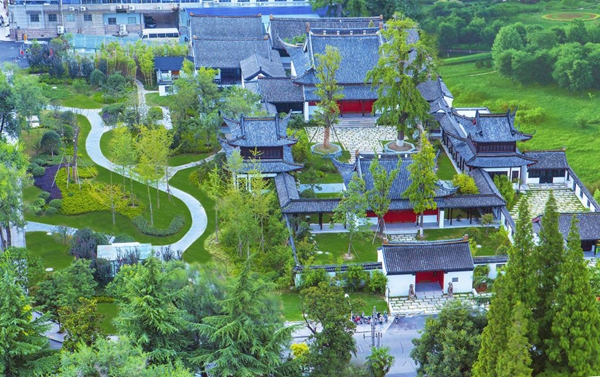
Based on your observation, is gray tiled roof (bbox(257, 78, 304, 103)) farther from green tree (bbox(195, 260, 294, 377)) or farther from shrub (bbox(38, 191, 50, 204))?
green tree (bbox(195, 260, 294, 377))

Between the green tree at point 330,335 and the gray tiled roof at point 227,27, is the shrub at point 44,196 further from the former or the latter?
the gray tiled roof at point 227,27

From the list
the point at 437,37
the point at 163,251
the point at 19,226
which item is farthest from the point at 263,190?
the point at 437,37

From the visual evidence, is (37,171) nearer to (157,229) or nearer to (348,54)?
(157,229)

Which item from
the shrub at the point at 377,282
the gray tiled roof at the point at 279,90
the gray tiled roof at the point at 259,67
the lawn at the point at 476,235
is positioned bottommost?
the shrub at the point at 377,282

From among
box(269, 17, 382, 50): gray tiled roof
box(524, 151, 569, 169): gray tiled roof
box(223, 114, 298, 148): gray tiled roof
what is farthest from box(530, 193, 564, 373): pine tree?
box(269, 17, 382, 50): gray tiled roof

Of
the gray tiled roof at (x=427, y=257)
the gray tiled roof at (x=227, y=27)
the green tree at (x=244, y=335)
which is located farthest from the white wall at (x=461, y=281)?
the gray tiled roof at (x=227, y=27)

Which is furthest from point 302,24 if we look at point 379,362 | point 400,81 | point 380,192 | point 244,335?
point 244,335
